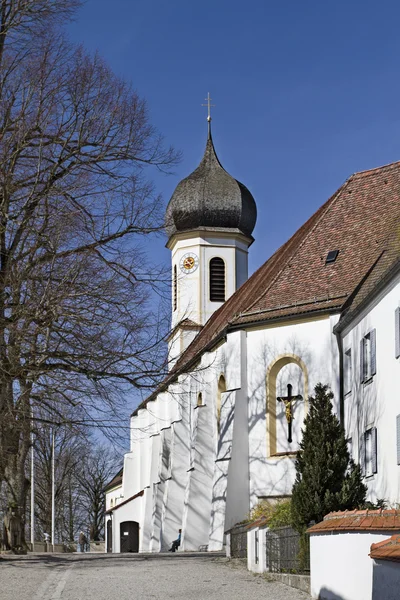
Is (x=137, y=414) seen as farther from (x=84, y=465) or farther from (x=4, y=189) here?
(x=4, y=189)

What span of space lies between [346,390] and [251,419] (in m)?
4.20

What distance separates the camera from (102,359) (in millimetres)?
17297

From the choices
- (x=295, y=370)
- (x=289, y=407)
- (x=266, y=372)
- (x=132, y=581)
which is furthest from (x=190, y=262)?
Result: (x=132, y=581)

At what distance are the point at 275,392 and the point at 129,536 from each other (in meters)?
21.4

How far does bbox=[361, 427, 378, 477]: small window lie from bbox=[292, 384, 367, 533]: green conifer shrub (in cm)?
516

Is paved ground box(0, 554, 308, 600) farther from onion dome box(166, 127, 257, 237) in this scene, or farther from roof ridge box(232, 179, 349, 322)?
onion dome box(166, 127, 257, 237)

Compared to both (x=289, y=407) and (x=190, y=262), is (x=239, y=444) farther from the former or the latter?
(x=190, y=262)

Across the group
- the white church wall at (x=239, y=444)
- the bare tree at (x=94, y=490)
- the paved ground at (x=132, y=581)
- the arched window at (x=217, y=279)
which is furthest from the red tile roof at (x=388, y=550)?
the bare tree at (x=94, y=490)

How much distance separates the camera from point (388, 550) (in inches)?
367

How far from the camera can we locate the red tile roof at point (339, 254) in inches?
1080

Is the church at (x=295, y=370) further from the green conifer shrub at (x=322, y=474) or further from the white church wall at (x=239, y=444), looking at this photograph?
the green conifer shrub at (x=322, y=474)

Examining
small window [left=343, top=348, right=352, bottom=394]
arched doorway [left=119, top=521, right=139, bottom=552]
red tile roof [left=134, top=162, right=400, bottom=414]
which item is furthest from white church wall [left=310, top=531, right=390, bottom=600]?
arched doorway [left=119, top=521, right=139, bottom=552]

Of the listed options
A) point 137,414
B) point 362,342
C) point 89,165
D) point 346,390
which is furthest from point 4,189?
point 137,414

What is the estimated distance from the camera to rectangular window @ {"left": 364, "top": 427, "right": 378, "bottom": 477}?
21.9m
